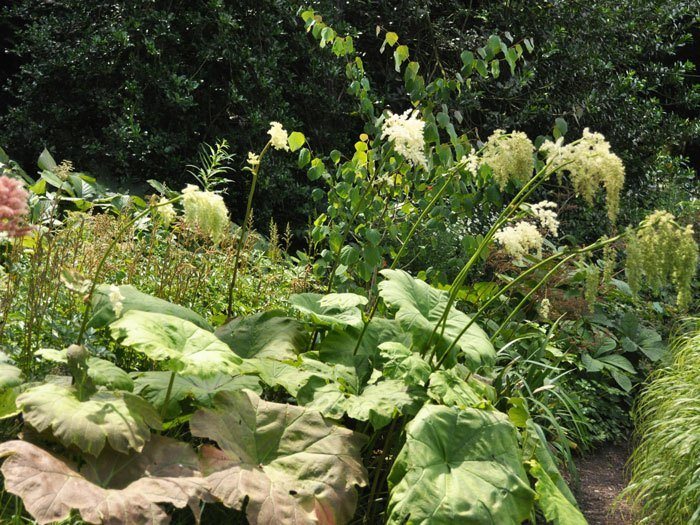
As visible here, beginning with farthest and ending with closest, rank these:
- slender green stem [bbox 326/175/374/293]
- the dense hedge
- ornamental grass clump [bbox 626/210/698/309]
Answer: the dense hedge < slender green stem [bbox 326/175/374/293] < ornamental grass clump [bbox 626/210/698/309]

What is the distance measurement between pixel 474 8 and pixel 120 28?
3502 millimetres

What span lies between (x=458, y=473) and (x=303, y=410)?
1.99 feet

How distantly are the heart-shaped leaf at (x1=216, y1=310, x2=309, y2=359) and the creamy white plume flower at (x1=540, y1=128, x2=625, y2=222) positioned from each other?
1.30m

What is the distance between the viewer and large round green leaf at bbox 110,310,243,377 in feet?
8.65

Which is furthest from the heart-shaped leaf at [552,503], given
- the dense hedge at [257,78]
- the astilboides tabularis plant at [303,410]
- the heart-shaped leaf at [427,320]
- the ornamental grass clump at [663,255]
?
the dense hedge at [257,78]

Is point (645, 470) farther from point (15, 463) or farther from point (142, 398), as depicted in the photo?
point (15, 463)

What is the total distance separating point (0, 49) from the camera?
7.38 metres

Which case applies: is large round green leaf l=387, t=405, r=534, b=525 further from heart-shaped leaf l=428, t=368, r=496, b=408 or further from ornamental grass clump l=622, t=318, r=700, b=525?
ornamental grass clump l=622, t=318, r=700, b=525

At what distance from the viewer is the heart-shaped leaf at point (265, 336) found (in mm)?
3377

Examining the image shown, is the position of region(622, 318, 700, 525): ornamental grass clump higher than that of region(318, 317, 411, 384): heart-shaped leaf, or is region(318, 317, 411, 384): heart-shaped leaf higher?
region(318, 317, 411, 384): heart-shaped leaf

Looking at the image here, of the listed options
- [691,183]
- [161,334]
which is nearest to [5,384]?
[161,334]

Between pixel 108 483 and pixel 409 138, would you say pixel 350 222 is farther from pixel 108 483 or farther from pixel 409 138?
pixel 108 483

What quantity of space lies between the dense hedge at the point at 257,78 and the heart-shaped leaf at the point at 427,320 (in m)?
2.78

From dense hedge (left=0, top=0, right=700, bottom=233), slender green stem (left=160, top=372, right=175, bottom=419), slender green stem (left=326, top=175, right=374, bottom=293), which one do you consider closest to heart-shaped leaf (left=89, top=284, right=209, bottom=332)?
slender green stem (left=160, top=372, right=175, bottom=419)
